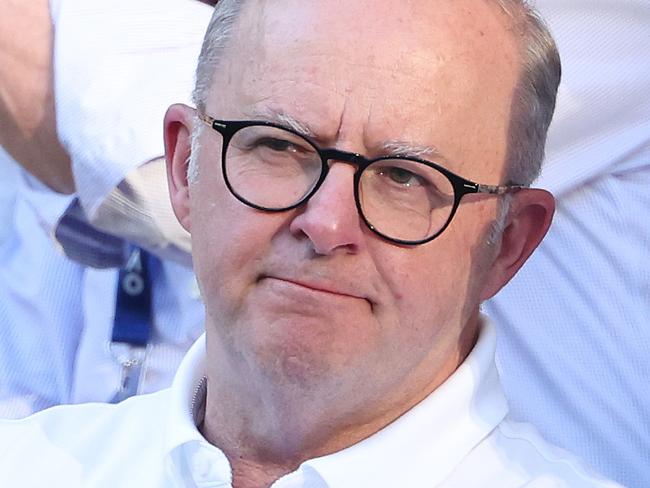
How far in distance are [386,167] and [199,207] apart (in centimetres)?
25

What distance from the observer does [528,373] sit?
2.02 m

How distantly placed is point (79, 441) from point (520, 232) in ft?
2.29

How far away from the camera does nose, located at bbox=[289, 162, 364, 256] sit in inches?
57.0

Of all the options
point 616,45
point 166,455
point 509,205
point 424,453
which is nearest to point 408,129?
point 509,205

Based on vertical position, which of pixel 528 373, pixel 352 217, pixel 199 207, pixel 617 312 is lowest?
pixel 528 373

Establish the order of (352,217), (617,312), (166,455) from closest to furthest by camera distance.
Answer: (352,217), (166,455), (617,312)

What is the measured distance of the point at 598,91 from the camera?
6.72 ft

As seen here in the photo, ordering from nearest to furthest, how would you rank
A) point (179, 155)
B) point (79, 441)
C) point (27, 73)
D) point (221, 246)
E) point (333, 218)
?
1. point (333, 218)
2. point (221, 246)
3. point (179, 155)
4. point (79, 441)
5. point (27, 73)

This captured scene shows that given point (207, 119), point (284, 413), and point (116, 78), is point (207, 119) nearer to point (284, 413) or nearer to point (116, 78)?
point (284, 413)

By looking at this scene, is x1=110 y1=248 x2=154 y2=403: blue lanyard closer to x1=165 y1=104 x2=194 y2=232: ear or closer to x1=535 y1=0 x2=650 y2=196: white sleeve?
x1=165 y1=104 x2=194 y2=232: ear

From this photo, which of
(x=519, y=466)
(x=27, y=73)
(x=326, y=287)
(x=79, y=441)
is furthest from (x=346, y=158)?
(x=27, y=73)

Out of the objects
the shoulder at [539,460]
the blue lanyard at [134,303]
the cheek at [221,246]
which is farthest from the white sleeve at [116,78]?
the shoulder at [539,460]

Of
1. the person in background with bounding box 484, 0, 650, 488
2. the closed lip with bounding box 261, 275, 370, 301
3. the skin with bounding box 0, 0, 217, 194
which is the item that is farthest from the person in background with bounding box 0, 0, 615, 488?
the skin with bounding box 0, 0, 217, 194

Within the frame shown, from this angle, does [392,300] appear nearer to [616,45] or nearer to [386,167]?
[386,167]
